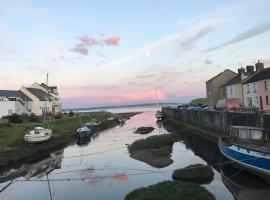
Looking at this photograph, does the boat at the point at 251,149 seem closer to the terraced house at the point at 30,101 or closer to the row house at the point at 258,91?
the row house at the point at 258,91

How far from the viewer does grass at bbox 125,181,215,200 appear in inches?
796

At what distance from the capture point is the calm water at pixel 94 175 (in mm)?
25250

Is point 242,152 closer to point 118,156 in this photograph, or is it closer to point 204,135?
point 118,156

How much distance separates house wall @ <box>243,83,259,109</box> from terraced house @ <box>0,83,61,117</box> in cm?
3734

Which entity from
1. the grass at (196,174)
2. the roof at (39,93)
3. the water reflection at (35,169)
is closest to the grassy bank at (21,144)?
the water reflection at (35,169)

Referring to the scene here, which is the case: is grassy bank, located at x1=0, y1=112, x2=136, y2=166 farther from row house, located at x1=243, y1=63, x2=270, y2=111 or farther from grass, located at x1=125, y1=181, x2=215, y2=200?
row house, located at x1=243, y1=63, x2=270, y2=111

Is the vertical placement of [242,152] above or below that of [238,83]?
below

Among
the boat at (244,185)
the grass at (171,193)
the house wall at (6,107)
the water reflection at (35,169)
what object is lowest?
the boat at (244,185)

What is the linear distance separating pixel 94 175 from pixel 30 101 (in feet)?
217

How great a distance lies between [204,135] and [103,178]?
98.9ft

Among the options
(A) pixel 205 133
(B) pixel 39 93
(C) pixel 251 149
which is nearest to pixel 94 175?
(C) pixel 251 149

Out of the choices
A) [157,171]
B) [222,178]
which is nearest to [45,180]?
[157,171]

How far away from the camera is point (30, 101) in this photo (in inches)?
3634

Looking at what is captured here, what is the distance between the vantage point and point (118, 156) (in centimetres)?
4038
